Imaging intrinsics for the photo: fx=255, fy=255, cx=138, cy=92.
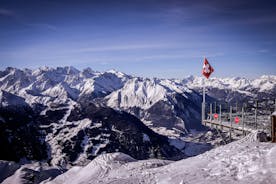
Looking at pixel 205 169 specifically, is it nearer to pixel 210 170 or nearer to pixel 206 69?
pixel 210 170

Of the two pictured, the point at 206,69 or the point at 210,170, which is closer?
the point at 210,170

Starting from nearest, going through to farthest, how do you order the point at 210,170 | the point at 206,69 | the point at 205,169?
the point at 210,170 < the point at 205,169 < the point at 206,69

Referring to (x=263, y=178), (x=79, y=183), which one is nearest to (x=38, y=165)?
(x=79, y=183)

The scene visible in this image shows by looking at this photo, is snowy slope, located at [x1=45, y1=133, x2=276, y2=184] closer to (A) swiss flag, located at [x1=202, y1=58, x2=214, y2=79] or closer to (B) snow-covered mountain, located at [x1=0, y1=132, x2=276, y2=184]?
(B) snow-covered mountain, located at [x1=0, y1=132, x2=276, y2=184]

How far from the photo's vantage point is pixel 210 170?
539 inches

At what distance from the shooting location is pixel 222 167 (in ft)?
44.2

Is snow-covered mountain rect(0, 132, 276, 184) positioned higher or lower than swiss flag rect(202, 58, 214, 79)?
lower

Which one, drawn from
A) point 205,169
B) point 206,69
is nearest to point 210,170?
point 205,169

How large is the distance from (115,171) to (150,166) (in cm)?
262

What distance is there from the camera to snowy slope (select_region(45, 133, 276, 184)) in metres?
11.9

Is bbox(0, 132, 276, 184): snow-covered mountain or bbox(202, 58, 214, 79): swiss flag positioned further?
bbox(202, 58, 214, 79): swiss flag

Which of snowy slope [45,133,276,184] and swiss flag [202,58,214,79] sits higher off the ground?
swiss flag [202,58,214,79]

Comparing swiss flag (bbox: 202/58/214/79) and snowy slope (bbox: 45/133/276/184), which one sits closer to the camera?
snowy slope (bbox: 45/133/276/184)

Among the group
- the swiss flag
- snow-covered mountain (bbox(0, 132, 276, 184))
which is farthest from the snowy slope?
the swiss flag
